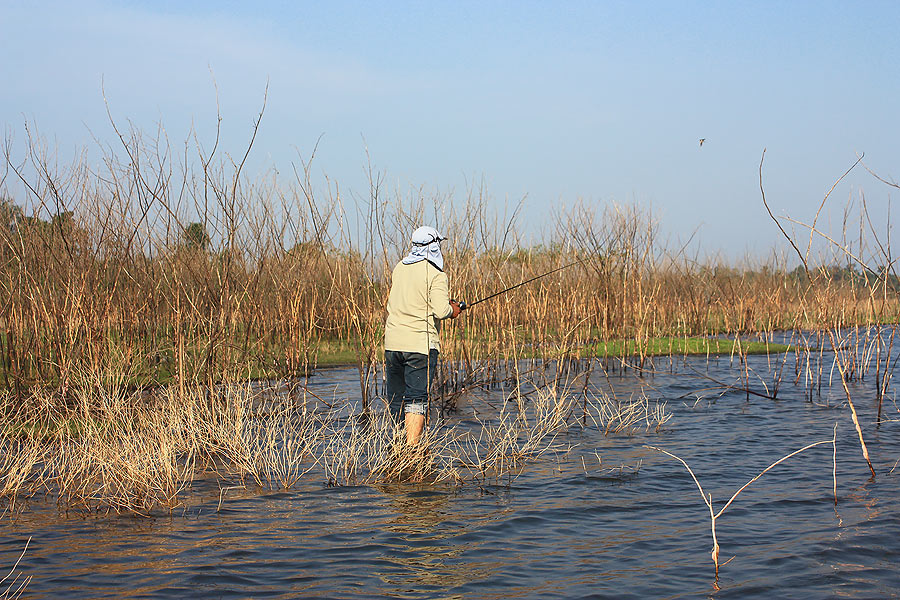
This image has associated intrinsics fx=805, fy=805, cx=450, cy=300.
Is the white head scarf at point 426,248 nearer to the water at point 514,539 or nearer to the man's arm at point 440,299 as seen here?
the man's arm at point 440,299

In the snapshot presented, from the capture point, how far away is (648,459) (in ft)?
24.1

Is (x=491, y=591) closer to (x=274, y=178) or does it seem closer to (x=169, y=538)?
(x=169, y=538)

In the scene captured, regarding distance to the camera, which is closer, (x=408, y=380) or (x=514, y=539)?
(x=514, y=539)

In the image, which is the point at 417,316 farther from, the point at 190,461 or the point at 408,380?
the point at 190,461

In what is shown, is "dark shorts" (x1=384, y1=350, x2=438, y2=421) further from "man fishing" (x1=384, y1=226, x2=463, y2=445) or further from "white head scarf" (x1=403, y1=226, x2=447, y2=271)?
"white head scarf" (x1=403, y1=226, x2=447, y2=271)

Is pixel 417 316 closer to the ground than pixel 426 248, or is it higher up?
closer to the ground

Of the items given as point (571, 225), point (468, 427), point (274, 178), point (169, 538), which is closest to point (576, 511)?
point (169, 538)

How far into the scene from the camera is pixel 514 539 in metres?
5.09

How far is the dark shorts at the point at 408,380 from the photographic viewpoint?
6766 mm

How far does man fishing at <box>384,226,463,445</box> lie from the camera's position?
266 inches

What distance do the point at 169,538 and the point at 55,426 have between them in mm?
3857

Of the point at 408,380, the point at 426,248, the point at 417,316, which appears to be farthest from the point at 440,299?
the point at 408,380

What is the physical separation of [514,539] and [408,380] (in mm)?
2049

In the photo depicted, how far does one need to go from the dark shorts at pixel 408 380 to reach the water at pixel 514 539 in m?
0.80
